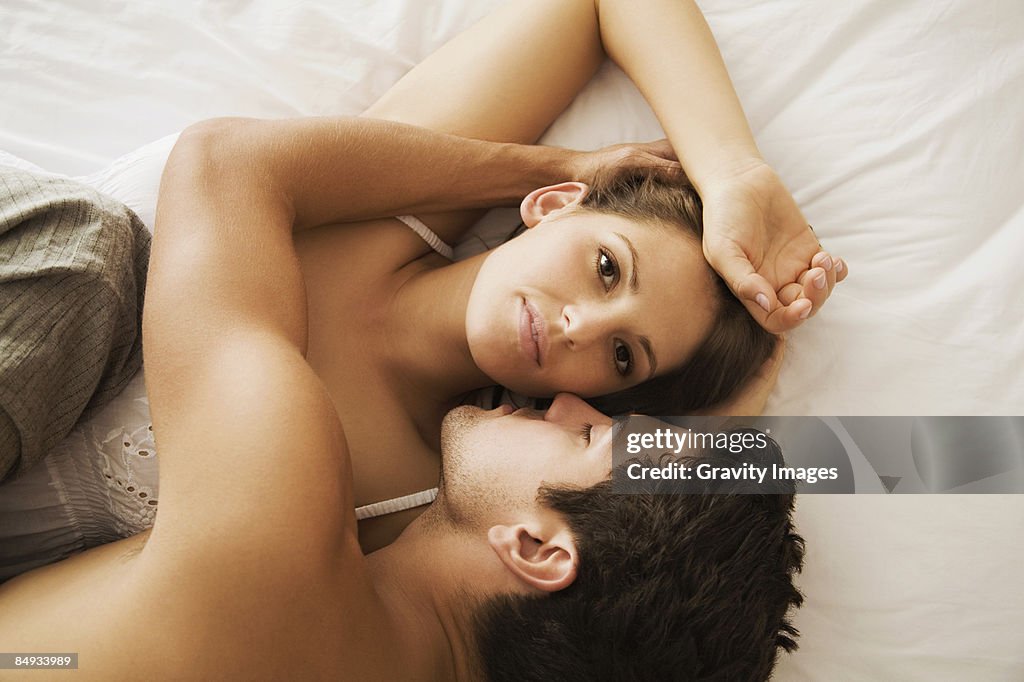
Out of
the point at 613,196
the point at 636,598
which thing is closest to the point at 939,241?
the point at 613,196

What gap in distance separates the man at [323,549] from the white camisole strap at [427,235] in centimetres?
24

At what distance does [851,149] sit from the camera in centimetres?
149

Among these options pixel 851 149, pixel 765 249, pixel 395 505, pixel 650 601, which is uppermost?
pixel 851 149

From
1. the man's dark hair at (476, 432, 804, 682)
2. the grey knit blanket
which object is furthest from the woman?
the man's dark hair at (476, 432, 804, 682)

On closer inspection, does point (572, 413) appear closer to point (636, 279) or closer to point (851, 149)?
point (636, 279)

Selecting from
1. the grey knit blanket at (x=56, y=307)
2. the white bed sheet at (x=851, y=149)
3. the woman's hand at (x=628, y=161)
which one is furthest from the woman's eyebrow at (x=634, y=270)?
the grey knit blanket at (x=56, y=307)

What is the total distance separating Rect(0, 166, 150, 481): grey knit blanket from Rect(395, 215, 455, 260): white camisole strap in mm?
443

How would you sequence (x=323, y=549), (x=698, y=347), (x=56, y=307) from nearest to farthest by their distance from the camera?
(x=323, y=549)
(x=56, y=307)
(x=698, y=347)

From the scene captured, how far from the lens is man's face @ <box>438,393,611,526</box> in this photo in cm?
107

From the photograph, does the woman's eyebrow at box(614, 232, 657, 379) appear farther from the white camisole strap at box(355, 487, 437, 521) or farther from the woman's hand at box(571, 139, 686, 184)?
the white camisole strap at box(355, 487, 437, 521)

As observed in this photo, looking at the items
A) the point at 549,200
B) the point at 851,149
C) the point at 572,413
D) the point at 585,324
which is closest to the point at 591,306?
the point at 585,324

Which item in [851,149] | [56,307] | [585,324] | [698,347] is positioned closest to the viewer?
[56,307]

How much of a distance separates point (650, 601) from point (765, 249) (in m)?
0.56

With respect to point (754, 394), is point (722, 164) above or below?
above
